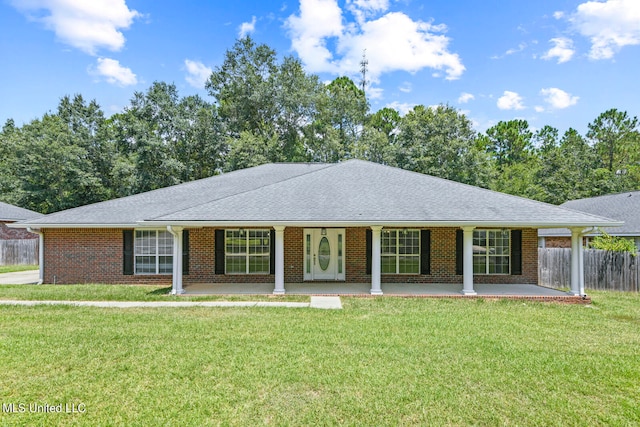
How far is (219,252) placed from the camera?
13.5 metres

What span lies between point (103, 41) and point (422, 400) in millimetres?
25212

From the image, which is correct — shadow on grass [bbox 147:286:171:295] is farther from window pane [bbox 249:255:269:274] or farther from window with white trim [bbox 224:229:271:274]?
window pane [bbox 249:255:269:274]

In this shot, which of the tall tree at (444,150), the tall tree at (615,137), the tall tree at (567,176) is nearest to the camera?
the tall tree at (444,150)

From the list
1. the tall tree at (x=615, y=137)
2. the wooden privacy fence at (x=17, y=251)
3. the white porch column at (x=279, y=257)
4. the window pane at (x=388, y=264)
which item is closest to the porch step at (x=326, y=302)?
the white porch column at (x=279, y=257)

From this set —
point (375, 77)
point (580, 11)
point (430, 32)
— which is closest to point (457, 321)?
point (580, 11)

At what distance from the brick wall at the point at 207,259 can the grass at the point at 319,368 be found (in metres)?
4.44

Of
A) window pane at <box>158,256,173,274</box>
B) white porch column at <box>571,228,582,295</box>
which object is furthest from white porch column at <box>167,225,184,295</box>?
white porch column at <box>571,228,582,295</box>

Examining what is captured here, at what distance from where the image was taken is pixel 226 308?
9672mm

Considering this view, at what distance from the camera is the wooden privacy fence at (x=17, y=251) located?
2286cm

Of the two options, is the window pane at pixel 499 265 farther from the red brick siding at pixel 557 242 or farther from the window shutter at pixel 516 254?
the red brick siding at pixel 557 242

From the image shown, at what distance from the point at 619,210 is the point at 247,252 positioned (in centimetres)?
2162

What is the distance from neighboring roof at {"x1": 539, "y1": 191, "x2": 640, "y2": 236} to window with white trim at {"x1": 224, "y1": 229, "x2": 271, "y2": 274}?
17.5 metres

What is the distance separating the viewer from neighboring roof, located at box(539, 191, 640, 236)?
65.2ft

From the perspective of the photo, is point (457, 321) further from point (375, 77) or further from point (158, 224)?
point (375, 77)
